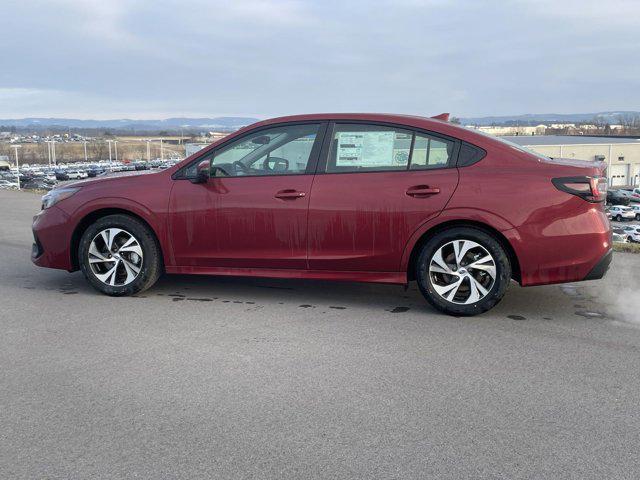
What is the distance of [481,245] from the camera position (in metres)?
5.20

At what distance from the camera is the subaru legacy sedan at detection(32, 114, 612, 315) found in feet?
16.8

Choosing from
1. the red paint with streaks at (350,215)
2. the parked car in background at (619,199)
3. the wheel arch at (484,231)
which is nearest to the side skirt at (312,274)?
the red paint with streaks at (350,215)

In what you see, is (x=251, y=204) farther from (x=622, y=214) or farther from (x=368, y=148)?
(x=622, y=214)

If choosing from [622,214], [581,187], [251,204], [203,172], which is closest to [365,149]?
[251,204]

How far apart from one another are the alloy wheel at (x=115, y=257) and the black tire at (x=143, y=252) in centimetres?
3

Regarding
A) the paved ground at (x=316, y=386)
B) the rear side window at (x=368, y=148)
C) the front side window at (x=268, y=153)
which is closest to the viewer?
the paved ground at (x=316, y=386)

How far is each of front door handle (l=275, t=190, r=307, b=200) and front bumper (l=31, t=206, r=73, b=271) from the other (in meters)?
2.05

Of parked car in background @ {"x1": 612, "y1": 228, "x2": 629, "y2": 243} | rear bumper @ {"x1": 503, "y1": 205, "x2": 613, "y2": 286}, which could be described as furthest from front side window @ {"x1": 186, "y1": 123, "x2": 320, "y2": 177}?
parked car in background @ {"x1": 612, "y1": 228, "x2": 629, "y2": 243}

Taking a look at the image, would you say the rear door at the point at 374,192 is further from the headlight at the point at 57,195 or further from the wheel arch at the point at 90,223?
the headlight at the point at 57,195

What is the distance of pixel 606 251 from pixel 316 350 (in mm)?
2402

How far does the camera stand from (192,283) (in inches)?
261

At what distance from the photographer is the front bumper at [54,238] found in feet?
20.2

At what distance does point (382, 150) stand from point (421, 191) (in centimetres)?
51

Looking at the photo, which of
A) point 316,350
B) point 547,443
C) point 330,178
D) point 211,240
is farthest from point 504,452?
point 211,240
